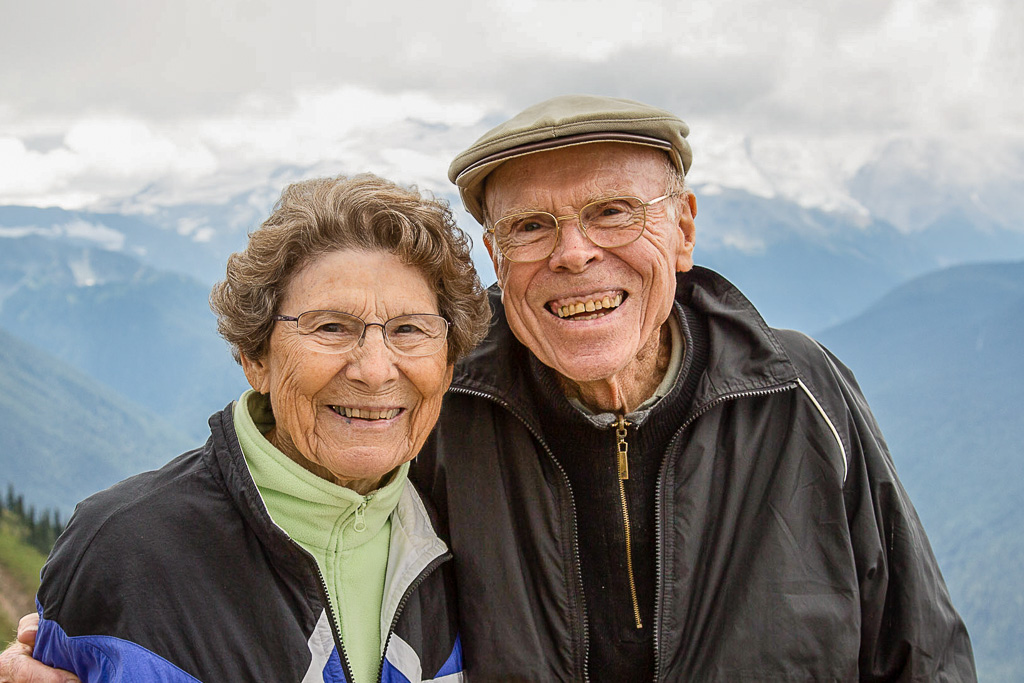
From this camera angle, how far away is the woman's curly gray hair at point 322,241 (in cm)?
165

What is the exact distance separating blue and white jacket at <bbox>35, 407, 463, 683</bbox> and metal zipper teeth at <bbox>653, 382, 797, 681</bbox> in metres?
0.59

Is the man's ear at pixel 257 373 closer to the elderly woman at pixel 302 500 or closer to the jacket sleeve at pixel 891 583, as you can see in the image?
the elderly woman at pixel 302 500

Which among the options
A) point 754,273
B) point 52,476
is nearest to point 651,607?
point 52,476

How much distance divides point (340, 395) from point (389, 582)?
462 millimetres

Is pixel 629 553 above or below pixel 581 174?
below

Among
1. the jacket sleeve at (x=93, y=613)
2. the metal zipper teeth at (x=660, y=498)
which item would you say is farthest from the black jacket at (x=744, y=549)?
the jacket sleeve at (x=93, y=613)

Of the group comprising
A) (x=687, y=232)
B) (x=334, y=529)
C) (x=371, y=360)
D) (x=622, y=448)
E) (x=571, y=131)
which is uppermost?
(x=571, y=131)

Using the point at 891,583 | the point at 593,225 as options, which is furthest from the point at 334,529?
the point at 891,583

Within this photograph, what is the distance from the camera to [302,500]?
1648mm

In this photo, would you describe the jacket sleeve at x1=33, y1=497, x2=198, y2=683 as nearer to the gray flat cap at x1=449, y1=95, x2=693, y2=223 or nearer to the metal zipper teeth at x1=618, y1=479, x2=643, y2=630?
the metal zipper teeth at x1=618, y1=479, x2=643, y2=630

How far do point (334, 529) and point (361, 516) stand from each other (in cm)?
7

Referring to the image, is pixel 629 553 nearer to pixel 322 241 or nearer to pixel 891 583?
pixel 891 583

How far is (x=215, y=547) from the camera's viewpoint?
5.07 feet

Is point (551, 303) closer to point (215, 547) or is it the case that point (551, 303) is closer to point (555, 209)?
point (555, 209)
